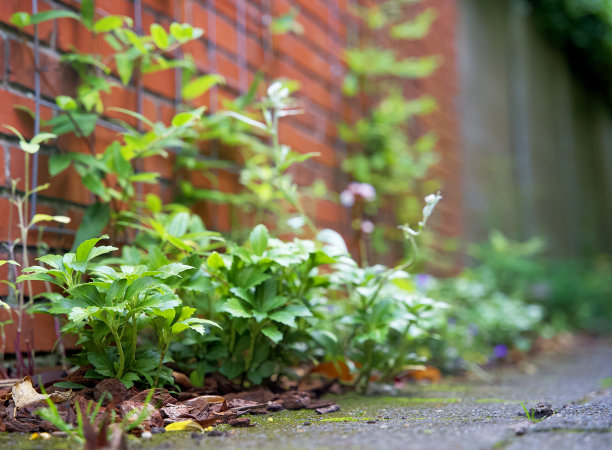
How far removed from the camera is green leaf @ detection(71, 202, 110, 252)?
141 cm

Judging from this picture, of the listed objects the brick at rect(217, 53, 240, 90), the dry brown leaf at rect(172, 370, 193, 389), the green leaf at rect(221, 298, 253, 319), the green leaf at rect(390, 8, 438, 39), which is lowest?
the dry brown leaf at rect(172, 370, 193, 389)

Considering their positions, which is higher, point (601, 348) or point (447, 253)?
point (447, 253)

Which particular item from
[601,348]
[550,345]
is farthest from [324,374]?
[601,348]

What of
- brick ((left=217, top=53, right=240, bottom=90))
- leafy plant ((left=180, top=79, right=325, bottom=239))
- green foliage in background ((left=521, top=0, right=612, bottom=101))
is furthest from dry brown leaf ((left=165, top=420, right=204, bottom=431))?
green foliage in background ((left=521, top=0, right=612, bottom=101))

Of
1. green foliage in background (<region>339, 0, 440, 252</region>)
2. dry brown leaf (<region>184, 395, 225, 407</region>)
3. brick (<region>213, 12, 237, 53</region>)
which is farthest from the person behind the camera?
green foliage in background (<region>339, 0, 440, 252</region>)

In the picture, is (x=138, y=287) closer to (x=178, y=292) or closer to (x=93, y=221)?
(x=178, y=292)

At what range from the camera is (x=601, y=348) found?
3.57 metres

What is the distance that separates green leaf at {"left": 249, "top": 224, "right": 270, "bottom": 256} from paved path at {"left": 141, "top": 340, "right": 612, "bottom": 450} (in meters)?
0.35

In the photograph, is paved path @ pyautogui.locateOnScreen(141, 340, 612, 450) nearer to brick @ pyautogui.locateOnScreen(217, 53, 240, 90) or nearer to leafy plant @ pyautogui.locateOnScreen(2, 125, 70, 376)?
leafy plant @ pyautogui.locateOnScreen(2, 125, 70, 376)

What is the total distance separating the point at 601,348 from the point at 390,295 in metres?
2.44

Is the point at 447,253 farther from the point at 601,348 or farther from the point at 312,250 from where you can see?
the point at 312,250

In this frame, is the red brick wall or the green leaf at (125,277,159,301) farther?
the red brick wall

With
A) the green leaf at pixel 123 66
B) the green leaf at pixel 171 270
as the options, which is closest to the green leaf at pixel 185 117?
the green leaf at pixel 123 66

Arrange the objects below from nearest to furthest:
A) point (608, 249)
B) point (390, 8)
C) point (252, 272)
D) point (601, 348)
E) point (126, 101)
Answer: point (252, 272), point (126, 101), point (390, 8), point (601, 348), point (608, 249)
